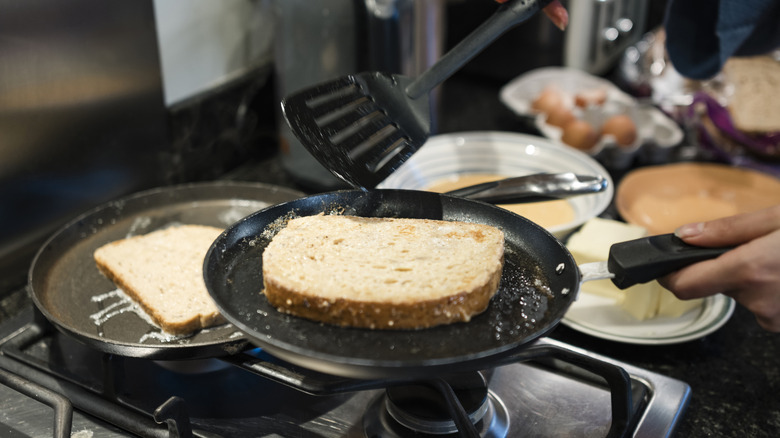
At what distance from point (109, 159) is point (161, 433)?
65cm

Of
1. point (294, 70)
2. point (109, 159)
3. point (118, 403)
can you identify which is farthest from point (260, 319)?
point (294, 70)

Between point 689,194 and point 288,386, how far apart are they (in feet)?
3.58

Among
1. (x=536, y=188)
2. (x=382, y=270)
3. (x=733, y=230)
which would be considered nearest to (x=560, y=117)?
(x=536, y=188)

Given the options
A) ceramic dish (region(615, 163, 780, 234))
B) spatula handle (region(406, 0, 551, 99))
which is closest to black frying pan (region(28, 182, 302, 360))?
spatula handle (region(406, 0, 551, 99))

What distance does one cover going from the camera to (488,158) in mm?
1433

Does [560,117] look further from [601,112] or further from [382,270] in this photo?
[382,270]

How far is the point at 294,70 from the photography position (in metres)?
1.41

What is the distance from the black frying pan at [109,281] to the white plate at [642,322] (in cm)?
52

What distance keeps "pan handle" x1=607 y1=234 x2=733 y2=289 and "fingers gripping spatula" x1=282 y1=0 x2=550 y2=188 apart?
0.32 meters

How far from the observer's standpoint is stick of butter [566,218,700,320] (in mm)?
1065

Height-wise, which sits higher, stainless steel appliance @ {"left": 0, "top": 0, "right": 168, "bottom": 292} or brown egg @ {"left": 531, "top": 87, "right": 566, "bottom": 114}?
stainless steel appliance @ {"left": 0, "top": 0, "right": 168, "bottom": 292}

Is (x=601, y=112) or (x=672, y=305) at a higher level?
(x=601, y=112)

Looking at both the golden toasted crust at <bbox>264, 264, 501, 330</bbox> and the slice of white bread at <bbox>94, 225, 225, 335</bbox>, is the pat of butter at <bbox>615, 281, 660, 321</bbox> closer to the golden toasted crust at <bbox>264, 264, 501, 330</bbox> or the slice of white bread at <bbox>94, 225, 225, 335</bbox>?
the golden toasted crust at <bbox>264, 264, 501, 330</bbox>

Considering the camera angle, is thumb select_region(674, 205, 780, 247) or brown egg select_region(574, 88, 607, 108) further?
brown egg select_region(574, 88, 607, 108)
